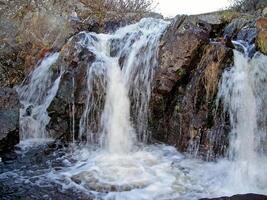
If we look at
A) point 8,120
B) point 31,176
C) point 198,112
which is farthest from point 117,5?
point 31,176

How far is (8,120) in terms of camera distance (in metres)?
7.57

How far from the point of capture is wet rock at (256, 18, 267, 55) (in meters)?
Result: 7.07

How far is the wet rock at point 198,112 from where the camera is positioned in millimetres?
6945

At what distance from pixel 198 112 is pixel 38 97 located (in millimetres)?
4129

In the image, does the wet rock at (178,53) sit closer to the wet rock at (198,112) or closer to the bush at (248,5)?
the wet rock at (198,112)

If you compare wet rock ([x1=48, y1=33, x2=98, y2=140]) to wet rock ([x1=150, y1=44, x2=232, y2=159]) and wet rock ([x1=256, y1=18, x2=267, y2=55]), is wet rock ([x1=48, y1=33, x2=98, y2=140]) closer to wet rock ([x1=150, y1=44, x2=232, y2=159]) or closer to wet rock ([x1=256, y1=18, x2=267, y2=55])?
wet rock ([x1=150, y1=44, x2=232, y2=159])

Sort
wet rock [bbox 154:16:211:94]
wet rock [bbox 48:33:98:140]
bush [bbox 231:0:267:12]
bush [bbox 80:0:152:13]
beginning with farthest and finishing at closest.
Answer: bush [bbox 80:0:152:13], bush [bbox 231:0:267:12], wet rock [bbox 48:33:98:140], wet rock [bbox 154:16:211:94]

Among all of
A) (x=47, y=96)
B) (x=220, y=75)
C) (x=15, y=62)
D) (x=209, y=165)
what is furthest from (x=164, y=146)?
(x=15, y=62)

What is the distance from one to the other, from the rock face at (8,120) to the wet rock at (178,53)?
2.86 meters

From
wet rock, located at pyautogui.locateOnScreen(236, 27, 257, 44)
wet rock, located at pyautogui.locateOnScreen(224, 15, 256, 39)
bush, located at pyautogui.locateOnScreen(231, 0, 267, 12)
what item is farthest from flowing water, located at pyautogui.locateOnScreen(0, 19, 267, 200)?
bush, located at pyautogui.locateOnScreen(231, 0, 267, 12)

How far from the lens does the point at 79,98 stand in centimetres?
817

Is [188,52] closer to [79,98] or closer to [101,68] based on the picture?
[101,68]

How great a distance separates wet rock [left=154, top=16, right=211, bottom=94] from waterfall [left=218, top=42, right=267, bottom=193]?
0.83 m

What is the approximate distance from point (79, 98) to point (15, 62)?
347 cm
